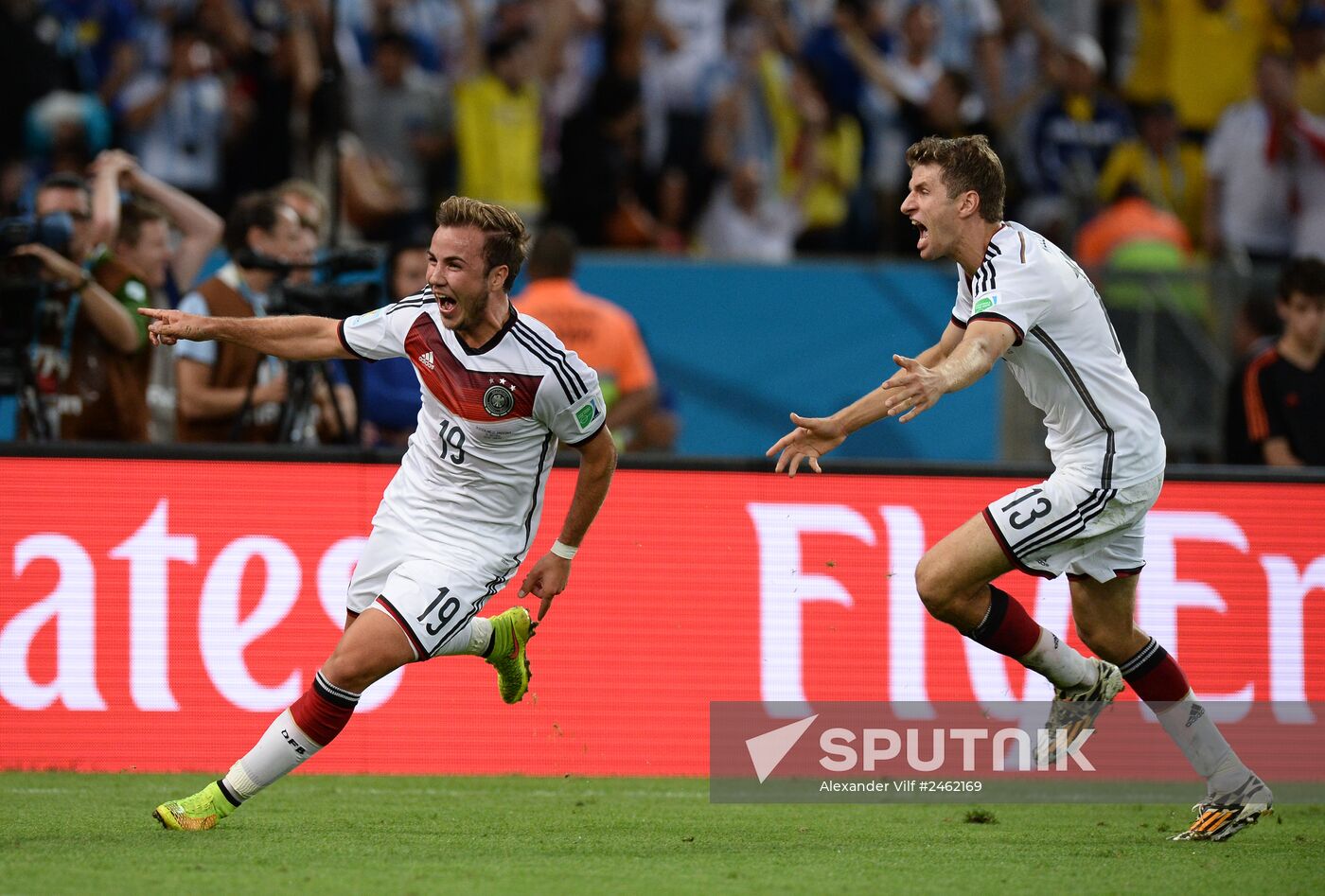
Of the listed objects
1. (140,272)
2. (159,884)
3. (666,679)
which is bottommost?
(666,679)

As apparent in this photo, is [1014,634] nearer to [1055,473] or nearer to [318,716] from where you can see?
[1055,473]

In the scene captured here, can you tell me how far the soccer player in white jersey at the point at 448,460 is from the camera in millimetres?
6266

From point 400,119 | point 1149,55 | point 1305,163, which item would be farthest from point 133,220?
point 1149,55

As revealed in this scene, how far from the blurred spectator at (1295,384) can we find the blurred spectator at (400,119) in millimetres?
5833

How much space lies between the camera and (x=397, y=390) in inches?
412

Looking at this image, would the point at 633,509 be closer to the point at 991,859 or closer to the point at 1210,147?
the point at 991,859

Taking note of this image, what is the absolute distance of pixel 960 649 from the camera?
856cm

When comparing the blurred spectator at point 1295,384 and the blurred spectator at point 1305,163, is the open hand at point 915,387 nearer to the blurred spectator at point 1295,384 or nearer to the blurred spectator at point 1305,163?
the blurred spectator at point 1295,384

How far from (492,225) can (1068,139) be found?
8805mm

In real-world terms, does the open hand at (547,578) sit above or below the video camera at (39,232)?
below

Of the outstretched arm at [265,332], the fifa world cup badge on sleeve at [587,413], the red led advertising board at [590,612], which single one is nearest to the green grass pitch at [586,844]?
the red led advertising board at [590,612]

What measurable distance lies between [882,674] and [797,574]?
62 cm

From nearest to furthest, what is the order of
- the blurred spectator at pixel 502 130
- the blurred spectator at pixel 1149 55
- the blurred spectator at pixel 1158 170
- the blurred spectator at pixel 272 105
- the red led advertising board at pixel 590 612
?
the red led advertising board at pixel 590 612 → the blurred spectator at pixel 272 105 → the blurred spectator at pixel 502 130 → the blurred spectator at pixel 1158 170 → the blurred spectator at pixel 1149 55

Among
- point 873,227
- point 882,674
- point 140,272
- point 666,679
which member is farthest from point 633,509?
point 873,227
